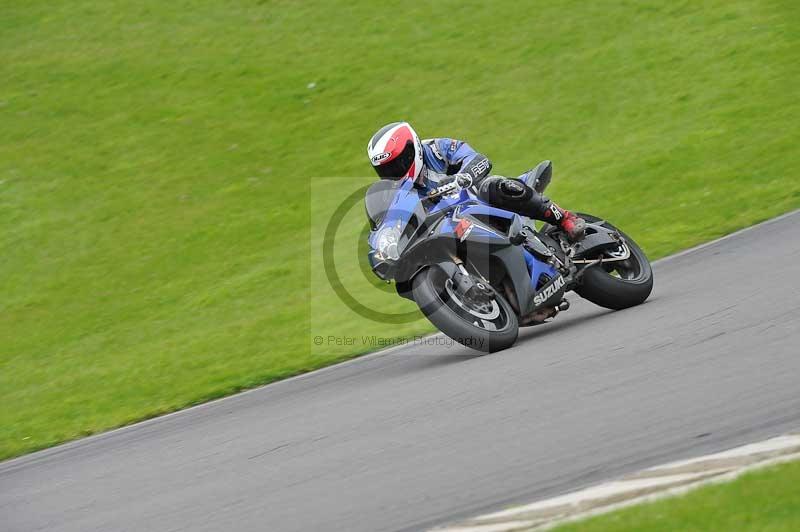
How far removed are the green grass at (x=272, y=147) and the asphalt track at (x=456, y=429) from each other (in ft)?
5.88

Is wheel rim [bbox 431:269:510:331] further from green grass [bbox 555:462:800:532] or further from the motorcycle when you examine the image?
green grass [bbox 555:462:800:532]

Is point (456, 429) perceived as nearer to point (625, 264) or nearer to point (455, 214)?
point (455, 214)

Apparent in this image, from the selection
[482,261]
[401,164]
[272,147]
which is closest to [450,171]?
[401,164]

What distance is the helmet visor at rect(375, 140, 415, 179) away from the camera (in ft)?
26.4

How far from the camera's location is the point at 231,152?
19312 millimetres

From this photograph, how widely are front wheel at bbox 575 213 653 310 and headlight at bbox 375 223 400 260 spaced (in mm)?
1612

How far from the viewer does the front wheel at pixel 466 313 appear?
24.8 feet

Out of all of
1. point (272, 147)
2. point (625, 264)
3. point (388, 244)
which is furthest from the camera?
point (272, 147)

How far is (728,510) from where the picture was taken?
4117 mm

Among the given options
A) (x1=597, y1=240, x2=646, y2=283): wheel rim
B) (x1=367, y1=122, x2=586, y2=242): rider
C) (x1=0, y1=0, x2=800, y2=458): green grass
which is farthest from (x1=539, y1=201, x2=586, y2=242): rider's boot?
(x1=0, y1=0, x2=800, y2=458): green grass

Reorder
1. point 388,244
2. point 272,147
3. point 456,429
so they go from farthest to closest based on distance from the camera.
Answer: point 272,147, point 388,244, point 456,429

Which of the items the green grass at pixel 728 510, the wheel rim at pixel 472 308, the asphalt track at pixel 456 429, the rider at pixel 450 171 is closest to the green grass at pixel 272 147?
the asphalt track at pixel 456 429

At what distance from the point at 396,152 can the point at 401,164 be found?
4.4 inches

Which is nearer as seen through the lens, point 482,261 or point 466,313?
point 466,313
